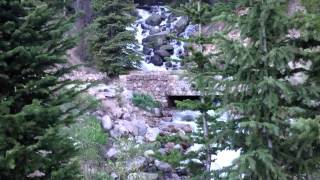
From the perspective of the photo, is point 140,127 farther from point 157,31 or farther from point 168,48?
point 157,31

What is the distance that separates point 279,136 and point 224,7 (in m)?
1.42

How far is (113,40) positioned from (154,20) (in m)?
6.97

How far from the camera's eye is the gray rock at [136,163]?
8984 mm

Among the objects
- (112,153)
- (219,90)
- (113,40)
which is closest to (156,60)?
(113,40)

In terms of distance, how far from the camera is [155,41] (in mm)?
→ 23016

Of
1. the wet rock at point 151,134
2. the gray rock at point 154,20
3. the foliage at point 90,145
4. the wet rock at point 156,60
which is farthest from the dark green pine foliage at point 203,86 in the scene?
the gray rock at point 154,20

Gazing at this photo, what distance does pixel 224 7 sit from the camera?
5.05m

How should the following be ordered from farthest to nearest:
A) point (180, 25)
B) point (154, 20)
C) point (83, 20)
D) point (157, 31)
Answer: point (154, 20)
point (157, 31)
point (180, 25)
point (83, 20)

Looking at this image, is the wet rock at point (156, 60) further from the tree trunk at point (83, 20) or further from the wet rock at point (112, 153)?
the wet rock at point (112, 153)

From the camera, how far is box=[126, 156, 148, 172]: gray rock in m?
8.98

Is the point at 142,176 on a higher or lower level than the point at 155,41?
higher

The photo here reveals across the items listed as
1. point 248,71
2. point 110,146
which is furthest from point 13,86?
point 110,146

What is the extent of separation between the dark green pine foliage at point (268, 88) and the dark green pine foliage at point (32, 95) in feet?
4.65

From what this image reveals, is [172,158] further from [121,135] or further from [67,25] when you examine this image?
[121,135]
